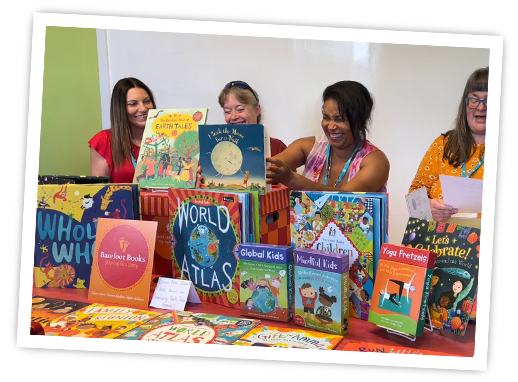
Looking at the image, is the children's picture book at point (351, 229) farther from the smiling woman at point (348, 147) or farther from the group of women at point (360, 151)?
the smiling woman at point (348, 147)

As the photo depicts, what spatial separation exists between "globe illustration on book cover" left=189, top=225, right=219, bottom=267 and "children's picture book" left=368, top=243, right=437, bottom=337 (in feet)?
2.22

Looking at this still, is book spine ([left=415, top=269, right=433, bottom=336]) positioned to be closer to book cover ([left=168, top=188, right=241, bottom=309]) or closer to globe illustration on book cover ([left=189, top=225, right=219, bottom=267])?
book cover ([left=168, top=188, right=241, bottom=309])

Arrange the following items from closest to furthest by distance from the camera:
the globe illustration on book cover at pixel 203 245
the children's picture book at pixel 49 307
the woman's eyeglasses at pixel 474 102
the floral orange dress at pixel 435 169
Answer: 1. the children's picture book at pixel 49 307
2. the globe illustration on book cover at pixel 203 245
3. the woman's eyeglasses at pixel 474 102
4. the floral orange dress at pixel 435 169

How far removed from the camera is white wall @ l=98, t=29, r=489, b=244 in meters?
3.82

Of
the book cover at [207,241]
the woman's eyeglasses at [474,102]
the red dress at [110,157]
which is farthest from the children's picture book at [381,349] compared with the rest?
the red dress at [110,157]

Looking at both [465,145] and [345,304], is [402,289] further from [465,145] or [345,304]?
[465,145]

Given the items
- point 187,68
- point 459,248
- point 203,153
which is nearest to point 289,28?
point 203,153

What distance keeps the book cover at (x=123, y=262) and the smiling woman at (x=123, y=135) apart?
1127 mm

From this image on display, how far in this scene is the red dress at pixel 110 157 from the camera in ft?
10.6

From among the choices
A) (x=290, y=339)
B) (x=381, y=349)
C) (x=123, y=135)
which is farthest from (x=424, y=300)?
(x=123, y=135)

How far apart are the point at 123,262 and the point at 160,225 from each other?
0.88 ft

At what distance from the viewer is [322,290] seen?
1739 millimetres

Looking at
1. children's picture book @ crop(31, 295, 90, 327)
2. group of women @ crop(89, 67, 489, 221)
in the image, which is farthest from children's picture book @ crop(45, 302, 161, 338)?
group of women @ crop(89, 67, 489, 221)

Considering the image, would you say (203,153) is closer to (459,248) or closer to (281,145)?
(459,248)
